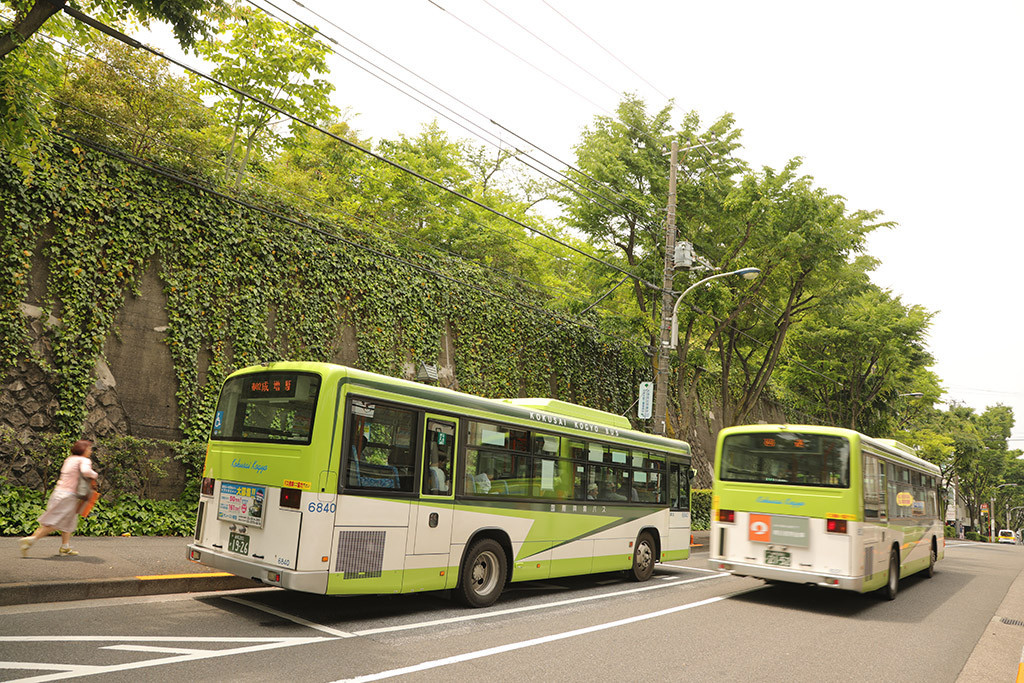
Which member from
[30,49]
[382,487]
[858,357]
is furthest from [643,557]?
[858,357]

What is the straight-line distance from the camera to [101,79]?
1830 centimetres

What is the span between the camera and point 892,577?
1271 centimetres

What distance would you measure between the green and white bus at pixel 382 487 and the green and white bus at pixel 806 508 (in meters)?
2.70

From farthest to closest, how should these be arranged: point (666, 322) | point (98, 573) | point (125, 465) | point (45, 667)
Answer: point (666, 322)
point (125, 465)
point (98, 573)
point (45, 667)

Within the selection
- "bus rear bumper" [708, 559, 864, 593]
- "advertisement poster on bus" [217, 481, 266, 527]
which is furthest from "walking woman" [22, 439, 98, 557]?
"bus rear bumper" [708, 559, 864, 593]

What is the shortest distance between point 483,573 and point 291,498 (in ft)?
10.6

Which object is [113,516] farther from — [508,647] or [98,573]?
[508,647]

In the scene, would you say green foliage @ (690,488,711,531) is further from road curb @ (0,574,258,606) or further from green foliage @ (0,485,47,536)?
green foliage @ (0,485,47,536)

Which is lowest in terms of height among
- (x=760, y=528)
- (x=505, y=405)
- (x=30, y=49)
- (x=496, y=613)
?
(x=496, y=613)

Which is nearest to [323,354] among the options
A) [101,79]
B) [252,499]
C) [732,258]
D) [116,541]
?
[116,541]

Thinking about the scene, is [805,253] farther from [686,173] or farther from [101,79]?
[101,79]

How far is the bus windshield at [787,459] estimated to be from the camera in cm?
Answer: 1102

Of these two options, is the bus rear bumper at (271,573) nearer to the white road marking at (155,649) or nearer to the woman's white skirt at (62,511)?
the white road marking at (155,649)

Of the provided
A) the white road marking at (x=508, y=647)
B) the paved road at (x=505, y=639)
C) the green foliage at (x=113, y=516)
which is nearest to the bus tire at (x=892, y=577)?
the paved road at (x=505, y=639)
